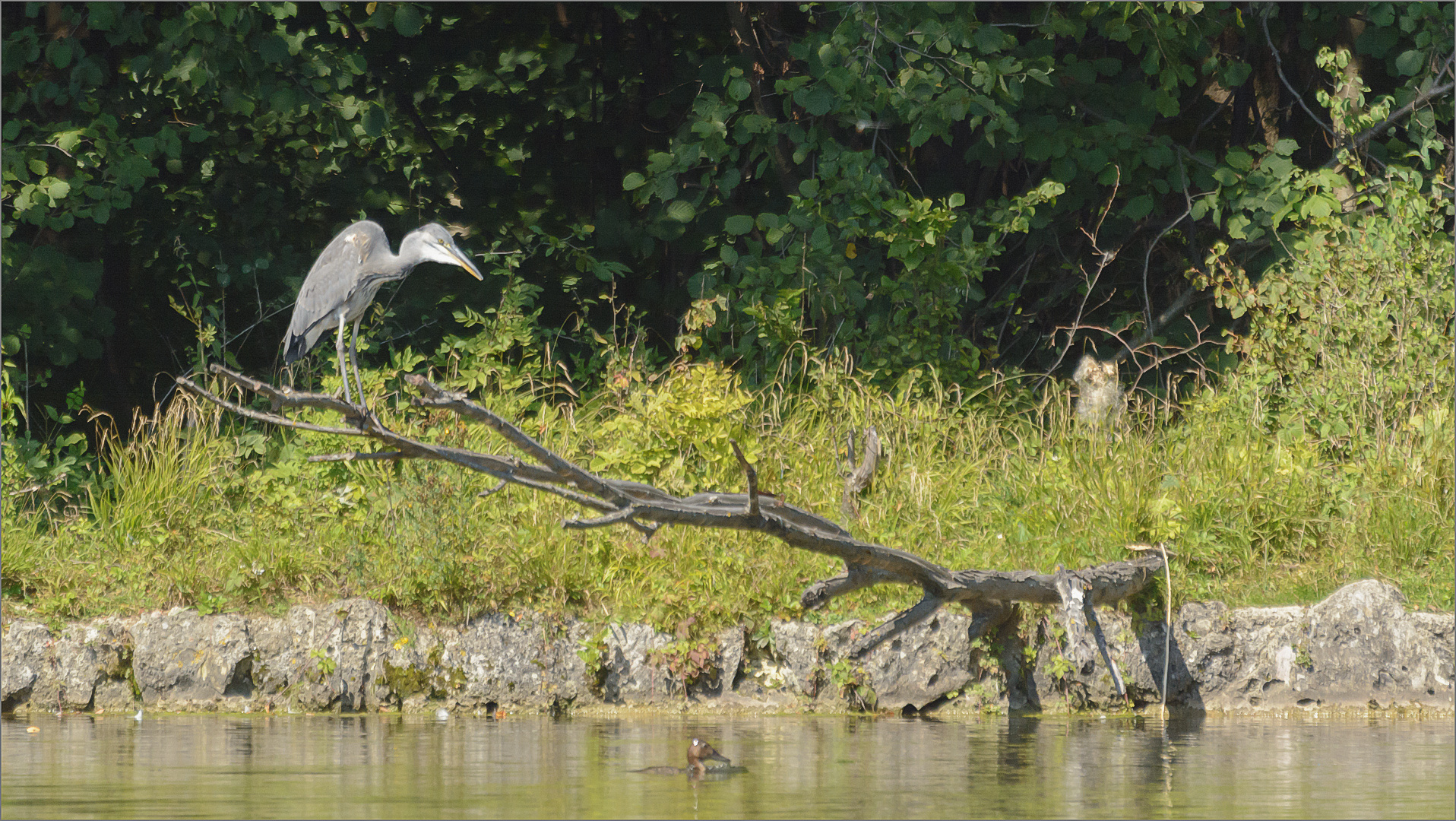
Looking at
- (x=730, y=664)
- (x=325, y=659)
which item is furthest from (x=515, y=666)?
(x=730, y=664)

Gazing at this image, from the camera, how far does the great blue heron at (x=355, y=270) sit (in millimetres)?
7152

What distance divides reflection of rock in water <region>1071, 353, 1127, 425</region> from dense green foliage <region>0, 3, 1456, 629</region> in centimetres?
20

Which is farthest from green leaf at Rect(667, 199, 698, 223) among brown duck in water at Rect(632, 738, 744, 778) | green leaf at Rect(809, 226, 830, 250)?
brown duck in water at Rect(632, 738, 744, 778)

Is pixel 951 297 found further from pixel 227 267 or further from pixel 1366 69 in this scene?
pixel 227 267

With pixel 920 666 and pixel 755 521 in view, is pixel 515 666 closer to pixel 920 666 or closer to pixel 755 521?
pixel 920 666

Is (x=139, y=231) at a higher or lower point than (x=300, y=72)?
lower

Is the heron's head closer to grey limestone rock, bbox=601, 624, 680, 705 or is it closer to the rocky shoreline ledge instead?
the rocky shoreline ledge

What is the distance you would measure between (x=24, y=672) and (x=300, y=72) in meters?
3.65

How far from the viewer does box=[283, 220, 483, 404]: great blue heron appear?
7152mm

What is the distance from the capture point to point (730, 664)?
6496 millimetres

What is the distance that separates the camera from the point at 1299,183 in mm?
8672

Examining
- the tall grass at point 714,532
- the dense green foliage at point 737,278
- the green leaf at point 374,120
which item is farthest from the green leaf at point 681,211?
the tall grass at point 714,532

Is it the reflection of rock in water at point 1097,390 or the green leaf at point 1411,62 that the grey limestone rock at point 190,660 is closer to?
the reflection of rock in water at point 1097,390

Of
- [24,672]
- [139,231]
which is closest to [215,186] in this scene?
[139,231]
